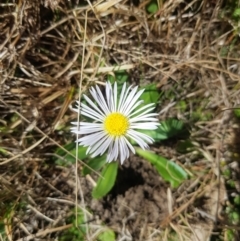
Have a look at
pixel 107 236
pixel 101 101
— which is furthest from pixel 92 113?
pixel 107 236

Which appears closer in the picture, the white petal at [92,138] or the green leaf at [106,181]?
the white petal at [92,138]

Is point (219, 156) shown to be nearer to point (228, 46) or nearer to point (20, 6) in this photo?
point (228, 46)

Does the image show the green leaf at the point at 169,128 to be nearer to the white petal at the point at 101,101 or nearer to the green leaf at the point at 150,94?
the green leaf at the point at 150,94

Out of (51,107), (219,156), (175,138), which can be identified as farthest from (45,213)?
(219,156)

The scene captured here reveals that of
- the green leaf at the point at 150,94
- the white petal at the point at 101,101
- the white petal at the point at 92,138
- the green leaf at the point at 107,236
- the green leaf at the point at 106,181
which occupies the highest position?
the green leaf at the point at 150,94

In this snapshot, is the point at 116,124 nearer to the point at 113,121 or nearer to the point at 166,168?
the point at 113,121

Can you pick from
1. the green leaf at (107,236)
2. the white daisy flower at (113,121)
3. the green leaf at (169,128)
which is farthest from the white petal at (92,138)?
the green leaf at (107,236)
